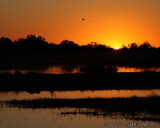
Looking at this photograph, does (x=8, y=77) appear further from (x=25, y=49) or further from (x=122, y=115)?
(x=25, y=49)

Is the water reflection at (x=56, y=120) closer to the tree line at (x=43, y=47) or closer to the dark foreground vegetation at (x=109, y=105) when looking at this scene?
the dark foreground vegetation at (x=109, y=105)

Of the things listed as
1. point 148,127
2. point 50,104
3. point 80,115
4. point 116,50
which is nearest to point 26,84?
point 50,104

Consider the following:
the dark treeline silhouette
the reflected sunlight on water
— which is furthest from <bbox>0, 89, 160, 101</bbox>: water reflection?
the dark treeline silhouette

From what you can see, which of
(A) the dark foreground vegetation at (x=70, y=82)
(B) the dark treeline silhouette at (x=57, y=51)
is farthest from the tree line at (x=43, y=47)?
(A) the dark foreground vegetation at (x=70, y=82)

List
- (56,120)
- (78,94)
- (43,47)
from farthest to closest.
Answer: (43,47), (78,94), (56,120)

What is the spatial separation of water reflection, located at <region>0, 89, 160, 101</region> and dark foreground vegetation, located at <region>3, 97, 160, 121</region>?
5.55 ft

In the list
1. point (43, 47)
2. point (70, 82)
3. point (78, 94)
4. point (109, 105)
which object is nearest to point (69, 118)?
point (109, 105)

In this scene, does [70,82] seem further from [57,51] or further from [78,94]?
[57,51]

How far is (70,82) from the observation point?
106 ft

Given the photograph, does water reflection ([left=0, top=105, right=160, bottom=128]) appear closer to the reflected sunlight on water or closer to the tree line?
the reflected sunlight on water

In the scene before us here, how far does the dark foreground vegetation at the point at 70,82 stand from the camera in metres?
29.2

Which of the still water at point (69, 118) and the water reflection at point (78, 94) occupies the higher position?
the water reflection at point (78, 94)

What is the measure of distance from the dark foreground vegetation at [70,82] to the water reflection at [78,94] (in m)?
2.24

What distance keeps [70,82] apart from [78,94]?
7.00 m
